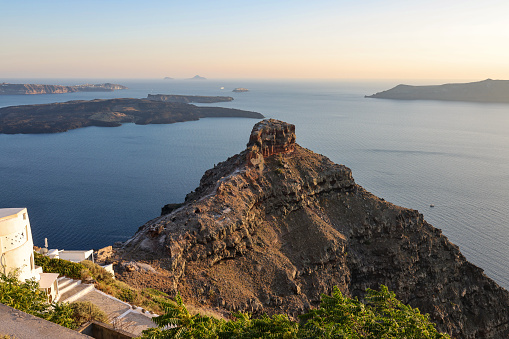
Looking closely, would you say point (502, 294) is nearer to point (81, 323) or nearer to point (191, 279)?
point (191, 279)

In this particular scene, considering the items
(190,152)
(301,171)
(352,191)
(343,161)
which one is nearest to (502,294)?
(352,191)

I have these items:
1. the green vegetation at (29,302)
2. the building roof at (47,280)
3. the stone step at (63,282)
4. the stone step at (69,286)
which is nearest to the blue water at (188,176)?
the stone step at (63,282)

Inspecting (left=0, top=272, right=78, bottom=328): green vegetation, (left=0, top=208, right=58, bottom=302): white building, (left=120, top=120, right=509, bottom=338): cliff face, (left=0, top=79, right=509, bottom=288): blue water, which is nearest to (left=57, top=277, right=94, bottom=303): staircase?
(left=0, top=208, right=58, bottom=302): white building

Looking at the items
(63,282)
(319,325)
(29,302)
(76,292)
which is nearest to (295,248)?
(76,292)

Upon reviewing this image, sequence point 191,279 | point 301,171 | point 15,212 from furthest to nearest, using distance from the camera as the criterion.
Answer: point 301,171 < point 191,279 < point 15,212

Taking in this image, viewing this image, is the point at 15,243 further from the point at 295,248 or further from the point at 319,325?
the point at 295,248

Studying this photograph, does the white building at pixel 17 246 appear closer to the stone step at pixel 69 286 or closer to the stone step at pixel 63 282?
the stone step at pixel 69 286
